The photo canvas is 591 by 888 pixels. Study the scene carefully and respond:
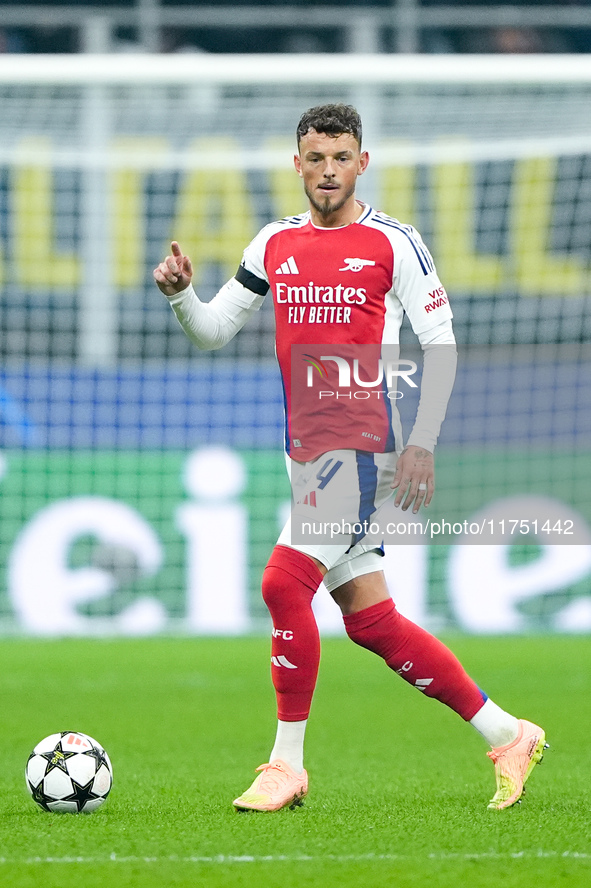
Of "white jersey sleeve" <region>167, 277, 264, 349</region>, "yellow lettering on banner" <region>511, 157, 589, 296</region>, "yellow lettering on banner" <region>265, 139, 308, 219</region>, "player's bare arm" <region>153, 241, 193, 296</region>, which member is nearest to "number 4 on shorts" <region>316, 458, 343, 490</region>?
"white jersey sleeve" <region>167, 277, 264, 349</region>

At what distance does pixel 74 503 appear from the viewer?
10.0 metres

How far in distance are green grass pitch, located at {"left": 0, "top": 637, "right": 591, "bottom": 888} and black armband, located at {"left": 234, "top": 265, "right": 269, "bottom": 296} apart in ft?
5.28

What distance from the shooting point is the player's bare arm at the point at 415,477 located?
13.2ft

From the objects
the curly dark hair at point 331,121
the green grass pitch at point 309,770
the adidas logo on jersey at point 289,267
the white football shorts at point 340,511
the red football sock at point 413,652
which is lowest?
the green grass pitch at point 309,770

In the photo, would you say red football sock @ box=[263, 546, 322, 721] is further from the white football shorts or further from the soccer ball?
the soccer ball

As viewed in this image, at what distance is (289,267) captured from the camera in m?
4.25

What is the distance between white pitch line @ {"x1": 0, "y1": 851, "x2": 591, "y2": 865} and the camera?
3.23 metres

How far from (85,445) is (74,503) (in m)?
0.75

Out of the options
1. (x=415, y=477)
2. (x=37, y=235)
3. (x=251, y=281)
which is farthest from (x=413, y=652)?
(x=37, y=235)

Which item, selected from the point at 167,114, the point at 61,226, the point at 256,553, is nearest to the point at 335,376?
the point at 256,553

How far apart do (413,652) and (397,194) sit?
8402mm

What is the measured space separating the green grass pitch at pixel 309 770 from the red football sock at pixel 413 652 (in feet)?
1.09

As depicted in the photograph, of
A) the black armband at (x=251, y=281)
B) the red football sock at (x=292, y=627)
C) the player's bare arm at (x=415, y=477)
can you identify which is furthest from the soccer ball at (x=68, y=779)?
the black armband at (x=251, y=281)

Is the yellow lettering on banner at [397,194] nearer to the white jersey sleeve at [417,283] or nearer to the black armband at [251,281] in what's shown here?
the black armband at [251,281]
